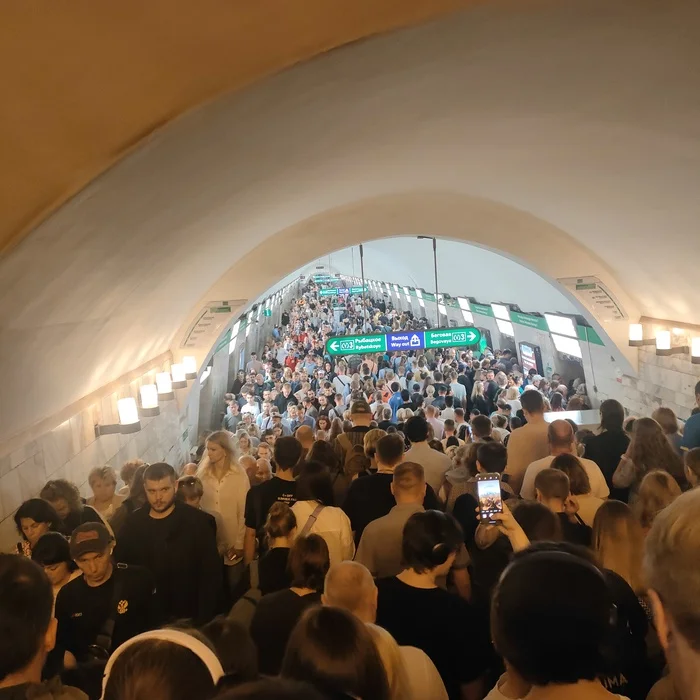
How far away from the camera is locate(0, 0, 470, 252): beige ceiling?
8.03 ft

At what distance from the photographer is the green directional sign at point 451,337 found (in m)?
10.7

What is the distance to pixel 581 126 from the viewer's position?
5105 millimetres

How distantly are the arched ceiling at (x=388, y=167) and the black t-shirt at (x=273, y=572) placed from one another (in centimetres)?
179

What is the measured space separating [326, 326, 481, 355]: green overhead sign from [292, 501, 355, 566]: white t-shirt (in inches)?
258

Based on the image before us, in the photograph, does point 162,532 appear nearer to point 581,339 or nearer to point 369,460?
point 369,460

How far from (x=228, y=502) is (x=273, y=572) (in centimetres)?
137

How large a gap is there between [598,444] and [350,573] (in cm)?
350

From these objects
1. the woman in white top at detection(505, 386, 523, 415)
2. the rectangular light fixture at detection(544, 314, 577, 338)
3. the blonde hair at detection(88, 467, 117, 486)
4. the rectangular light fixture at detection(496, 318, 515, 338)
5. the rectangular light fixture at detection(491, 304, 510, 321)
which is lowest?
the blonde hair at detection(88, 467, 117, 486)

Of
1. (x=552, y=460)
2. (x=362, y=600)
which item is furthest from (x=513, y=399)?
(x=362, y=600)

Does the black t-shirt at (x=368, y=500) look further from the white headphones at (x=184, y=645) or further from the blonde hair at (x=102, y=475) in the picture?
the white headphones at (x=184, y=645)

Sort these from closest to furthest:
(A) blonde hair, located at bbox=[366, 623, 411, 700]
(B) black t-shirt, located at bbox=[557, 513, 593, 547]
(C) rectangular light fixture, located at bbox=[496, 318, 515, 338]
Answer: (A) blonde hair, located at bbox=[366, 623, 411, 700], (B) black t-shirt, located at bbox=[557, 513, 593, 547], (C) rectangular light fixture, located at bbox=[496, 318, 515, 338]

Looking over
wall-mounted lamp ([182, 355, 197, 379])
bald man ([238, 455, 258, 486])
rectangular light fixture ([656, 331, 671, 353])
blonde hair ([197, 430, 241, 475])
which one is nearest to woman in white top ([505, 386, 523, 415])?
rectangular light fixture ([656, 331, 671, 353])

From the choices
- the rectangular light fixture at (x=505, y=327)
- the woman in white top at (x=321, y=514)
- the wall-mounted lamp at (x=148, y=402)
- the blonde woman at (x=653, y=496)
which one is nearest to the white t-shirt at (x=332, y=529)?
the woman in white top at (x=321, y=514)

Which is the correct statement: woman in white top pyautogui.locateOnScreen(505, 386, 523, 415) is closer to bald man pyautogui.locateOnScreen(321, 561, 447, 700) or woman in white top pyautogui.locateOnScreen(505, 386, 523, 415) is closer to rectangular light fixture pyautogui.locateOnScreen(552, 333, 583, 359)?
rectangular light fixture pyautogui.locateOnScreen(552, 333, 583, 359)
